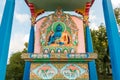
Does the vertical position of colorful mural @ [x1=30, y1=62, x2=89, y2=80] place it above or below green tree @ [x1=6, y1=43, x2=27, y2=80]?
below

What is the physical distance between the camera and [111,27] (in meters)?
5.89

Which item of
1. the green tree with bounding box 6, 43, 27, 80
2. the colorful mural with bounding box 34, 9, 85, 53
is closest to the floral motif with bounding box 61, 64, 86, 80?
the colorful mural with bounding box 34, 9, 85, 53

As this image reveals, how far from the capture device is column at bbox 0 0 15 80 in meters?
5.26

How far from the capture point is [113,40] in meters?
5.69

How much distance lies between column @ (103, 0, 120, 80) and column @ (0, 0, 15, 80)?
108 inches

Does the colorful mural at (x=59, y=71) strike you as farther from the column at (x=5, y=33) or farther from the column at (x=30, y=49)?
the column at (x=5, y=33)

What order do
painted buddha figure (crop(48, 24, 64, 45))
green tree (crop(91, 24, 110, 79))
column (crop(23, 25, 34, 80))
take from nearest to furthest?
painted buddha figure (crop(48, 24, 64, 45)), column (crop(23, 25, 34, 80)), green tree (crop(91, 24, 110, 79))

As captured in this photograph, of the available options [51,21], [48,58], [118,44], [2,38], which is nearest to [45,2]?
[51,21]

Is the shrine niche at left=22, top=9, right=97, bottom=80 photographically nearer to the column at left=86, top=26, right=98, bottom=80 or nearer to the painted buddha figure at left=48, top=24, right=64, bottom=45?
the painted buddha figure at left=48, top=24, right=64, bottom=45

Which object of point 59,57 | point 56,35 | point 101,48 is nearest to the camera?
point 59,57

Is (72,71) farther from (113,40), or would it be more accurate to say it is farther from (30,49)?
(30,49)

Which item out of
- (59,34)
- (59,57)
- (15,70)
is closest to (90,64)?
(59,34)

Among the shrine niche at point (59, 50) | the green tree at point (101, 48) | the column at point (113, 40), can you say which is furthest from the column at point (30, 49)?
the green tree at point (101, 48)

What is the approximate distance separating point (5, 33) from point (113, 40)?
2.88 meters
